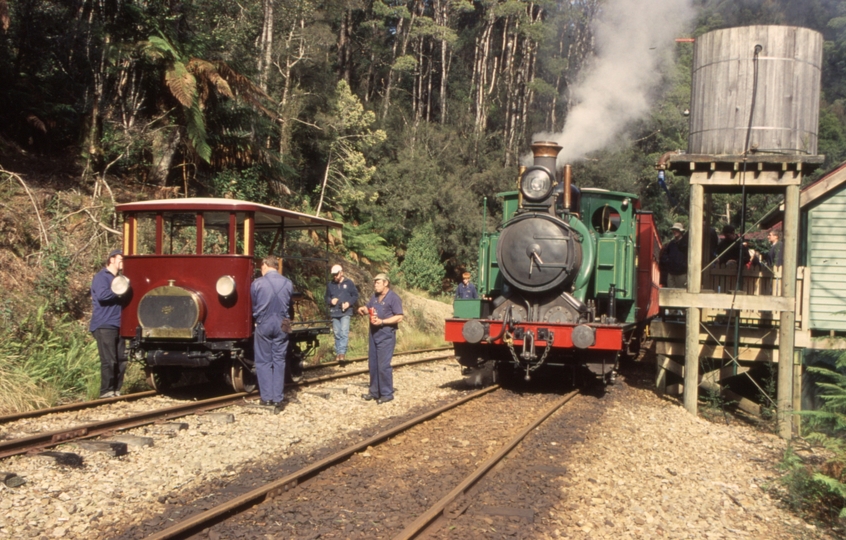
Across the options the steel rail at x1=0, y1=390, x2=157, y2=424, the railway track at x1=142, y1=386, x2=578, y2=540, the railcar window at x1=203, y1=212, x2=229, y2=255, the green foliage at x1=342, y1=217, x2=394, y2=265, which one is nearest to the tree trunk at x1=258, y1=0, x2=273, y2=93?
the green foliage at x1=342, y1=217, x2=394, y2=265

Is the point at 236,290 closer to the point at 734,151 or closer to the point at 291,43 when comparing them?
the point at 734,151

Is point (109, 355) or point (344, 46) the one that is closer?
point (109, 355)

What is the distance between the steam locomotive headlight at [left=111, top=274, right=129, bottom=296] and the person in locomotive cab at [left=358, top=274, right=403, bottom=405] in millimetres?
2787

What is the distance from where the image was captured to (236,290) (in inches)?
351

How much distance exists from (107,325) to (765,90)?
867 cm

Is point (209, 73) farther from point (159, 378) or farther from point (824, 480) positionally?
point (824, 480)

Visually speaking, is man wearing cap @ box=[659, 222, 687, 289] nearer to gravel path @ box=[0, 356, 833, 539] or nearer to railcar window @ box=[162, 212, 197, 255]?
gravel path @ box=[0, 356, 833, 539]

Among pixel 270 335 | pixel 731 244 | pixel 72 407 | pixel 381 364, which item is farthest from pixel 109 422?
pixel 731 244

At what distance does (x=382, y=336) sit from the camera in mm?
9391

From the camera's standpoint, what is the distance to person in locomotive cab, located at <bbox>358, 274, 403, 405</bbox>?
9.36 metres

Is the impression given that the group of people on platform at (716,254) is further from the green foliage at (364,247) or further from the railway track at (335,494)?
the green foliage at (364,247)

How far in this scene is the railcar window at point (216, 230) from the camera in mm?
9375

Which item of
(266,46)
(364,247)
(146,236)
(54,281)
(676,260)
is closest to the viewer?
(54,281)

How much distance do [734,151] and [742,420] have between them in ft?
12.0
